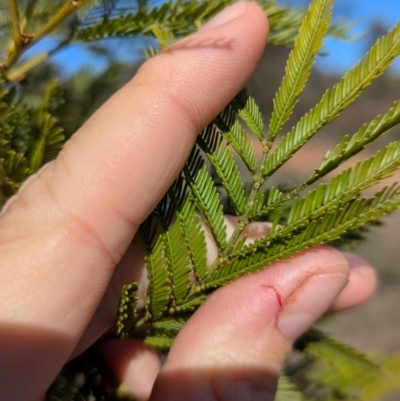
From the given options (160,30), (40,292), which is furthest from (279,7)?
(40,292)

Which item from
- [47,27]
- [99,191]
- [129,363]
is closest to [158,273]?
[99,191]

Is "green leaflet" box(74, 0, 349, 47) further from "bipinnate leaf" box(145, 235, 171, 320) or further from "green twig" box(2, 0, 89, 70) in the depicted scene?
"bipinnate leaf" box(145, 235, 171, 320)

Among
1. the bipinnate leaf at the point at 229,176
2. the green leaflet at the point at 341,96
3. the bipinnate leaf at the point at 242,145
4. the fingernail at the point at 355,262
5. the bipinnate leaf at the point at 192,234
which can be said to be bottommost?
the fingernail at the point at 355,262

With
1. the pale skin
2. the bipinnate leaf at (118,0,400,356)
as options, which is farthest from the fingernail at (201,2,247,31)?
the bipinnate leaf at (118,0,400,356)

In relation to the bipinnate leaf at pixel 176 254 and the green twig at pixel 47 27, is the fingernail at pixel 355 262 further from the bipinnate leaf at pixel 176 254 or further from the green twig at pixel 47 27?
the green twig at pixel 47 27

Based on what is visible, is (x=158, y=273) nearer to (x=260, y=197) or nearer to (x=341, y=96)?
(x=260, y=197)

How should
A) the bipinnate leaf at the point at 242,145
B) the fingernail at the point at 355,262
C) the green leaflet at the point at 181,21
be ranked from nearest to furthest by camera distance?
the bipinnate leaf at the point at 242,145, the green leaflet at the point at 181,21, the fingernail at the point at 355,262

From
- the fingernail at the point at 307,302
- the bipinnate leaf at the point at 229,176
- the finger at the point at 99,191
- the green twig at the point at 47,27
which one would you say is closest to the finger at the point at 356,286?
the fingernail at the point at 307,302
